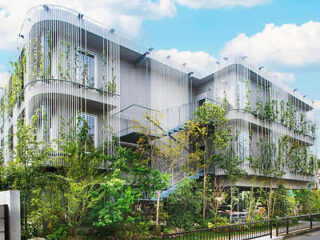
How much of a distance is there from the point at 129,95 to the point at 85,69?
12.5 feet

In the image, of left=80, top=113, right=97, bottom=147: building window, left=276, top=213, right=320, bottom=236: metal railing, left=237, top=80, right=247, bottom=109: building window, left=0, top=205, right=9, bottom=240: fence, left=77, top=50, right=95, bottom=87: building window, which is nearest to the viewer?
left=0, top=205, right=9, bottom=240: fence

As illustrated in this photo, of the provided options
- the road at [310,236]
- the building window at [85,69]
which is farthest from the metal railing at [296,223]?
the building window at [85,69]

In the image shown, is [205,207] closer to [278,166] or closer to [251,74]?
[278,166]

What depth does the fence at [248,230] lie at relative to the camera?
11328 millimetres

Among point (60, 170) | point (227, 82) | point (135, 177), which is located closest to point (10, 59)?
point (60, 170)

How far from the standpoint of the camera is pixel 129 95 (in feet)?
59.3

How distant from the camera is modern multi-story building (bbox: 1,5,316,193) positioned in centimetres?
1391

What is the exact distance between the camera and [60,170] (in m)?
12.5

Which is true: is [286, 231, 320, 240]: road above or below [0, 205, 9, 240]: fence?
below

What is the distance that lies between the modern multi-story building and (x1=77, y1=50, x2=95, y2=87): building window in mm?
49

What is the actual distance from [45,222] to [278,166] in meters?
14.3

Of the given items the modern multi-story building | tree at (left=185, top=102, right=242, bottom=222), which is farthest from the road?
tree at (left=185, top=102, right=242, bottom=222)

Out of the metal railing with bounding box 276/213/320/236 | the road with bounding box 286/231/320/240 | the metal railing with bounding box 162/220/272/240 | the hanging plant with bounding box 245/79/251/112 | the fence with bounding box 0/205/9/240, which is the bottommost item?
the road with bounding box 286/231/320/240

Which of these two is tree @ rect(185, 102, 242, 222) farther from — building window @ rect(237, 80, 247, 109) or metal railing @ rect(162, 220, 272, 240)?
metal railing @ rect(162, 220, 272, 240)
